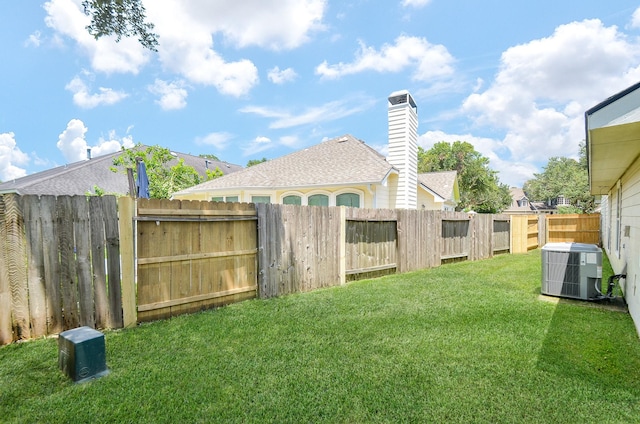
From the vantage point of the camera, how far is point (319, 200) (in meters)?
11.9

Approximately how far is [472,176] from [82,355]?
1355 inches

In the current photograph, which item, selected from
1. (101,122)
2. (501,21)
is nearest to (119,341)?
(501,21)

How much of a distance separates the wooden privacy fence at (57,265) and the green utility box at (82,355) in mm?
951

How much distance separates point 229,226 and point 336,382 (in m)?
3.24

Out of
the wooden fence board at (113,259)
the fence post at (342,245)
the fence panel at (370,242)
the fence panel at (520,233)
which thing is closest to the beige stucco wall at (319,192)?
the fence panel at (370,242)

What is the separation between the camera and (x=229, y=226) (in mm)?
5262

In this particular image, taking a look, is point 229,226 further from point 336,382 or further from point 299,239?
point 336,382

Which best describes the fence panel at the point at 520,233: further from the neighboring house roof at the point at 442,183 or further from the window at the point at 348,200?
the window at the point at 348,200

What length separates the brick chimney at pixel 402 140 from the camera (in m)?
11.2

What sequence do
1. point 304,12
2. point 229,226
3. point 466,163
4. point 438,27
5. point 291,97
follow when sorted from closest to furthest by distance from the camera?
point 229,226 < point 304,12 < point 438,27 < point 291,97 < point 466,163

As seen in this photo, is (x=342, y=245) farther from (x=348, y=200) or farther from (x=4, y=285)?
(x=4, y=285)

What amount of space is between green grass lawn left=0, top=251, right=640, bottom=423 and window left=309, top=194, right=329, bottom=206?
6.96 meters

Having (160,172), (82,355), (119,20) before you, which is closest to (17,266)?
(82,355)

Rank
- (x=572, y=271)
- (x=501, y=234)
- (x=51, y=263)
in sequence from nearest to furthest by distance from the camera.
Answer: (x=51, y=263), (x=572, y=271), (x=501, y=234)
